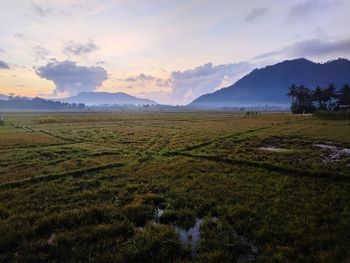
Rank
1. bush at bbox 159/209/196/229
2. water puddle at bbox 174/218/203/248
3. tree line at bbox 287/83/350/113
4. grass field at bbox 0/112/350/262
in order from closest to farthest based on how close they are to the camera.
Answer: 1. grass field at bbox 0/112/350/262
2. water puddle at bbox 174/218/203/248
3. bush at bbox 159/209/196/229
4. tree line at bbox 287/83/350/113

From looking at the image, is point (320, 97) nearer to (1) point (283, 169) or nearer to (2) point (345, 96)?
(2) point (345, 96)

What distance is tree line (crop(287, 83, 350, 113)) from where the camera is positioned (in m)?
98.9

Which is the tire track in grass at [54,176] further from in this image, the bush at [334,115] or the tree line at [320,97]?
the tree line at [320,97]

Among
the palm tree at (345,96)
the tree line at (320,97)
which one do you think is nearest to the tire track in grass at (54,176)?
the tree line at (320,97)

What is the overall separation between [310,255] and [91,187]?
33.3ft

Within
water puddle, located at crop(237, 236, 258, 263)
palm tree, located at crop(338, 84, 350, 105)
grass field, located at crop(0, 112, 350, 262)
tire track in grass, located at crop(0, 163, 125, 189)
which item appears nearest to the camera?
water puddle, located at crop(237, 236, 258, 263)

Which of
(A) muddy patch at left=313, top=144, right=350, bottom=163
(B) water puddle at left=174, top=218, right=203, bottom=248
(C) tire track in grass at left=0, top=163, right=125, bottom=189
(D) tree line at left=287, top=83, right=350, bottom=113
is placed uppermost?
(D) tree line at left=287, top=83, right=350, bottom=113

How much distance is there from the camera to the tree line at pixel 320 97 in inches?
3895

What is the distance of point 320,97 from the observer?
4104 inches

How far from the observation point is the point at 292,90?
120375 mm

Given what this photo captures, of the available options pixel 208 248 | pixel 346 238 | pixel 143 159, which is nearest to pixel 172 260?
pixel 208 248

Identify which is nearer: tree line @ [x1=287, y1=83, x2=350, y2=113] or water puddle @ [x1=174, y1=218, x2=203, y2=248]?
water puddle @ [x1=174, y1=218, x2=203, y2=248]

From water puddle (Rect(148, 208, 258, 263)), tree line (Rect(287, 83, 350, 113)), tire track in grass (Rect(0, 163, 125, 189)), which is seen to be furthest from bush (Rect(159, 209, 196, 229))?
tree line (Rect(287, 83, 350, 113))

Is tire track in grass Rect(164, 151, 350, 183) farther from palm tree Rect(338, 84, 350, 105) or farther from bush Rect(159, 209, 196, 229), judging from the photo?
palm tree Rect(338, 84, 350, 105)
